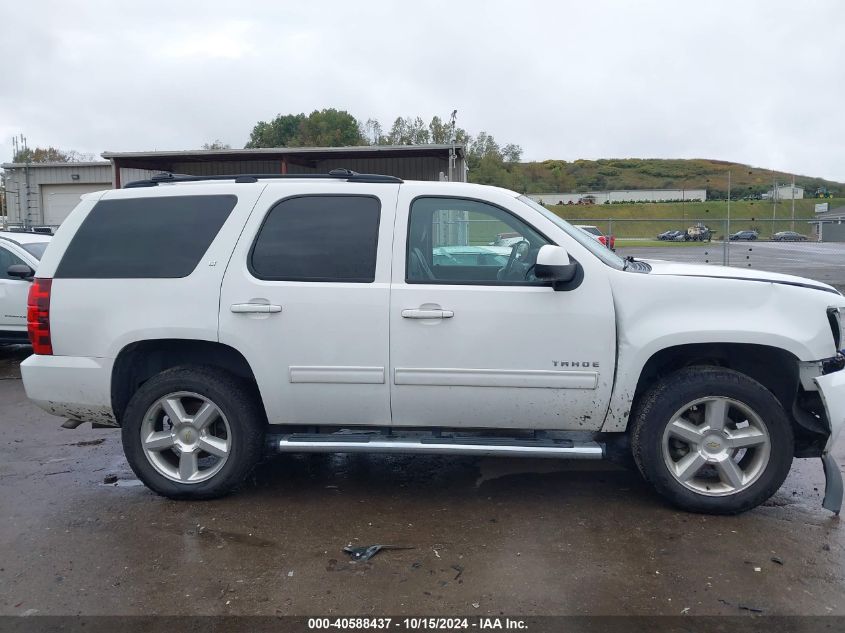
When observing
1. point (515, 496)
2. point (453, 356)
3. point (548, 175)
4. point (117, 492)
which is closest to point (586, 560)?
point (515, 496)

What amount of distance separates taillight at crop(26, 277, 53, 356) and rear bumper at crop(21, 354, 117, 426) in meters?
0.07

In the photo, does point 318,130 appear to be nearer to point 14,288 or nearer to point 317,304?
point 14,288

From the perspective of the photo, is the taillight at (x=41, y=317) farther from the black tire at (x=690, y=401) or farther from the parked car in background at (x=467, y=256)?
the black tire at (x=690, y=401)

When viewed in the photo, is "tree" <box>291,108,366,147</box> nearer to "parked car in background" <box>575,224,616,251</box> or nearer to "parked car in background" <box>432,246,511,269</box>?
"parked car in background" <box>575,224,616,251</box>

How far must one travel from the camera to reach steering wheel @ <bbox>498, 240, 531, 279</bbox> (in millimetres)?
4488

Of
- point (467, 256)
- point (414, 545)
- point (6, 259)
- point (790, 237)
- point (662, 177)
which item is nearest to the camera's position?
point (414, 545)

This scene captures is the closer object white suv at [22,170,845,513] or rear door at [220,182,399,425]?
white suv at [22,170,845,513]

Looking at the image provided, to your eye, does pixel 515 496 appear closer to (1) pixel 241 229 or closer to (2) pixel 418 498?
(2) pixel 418 498

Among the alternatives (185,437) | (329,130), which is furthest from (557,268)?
(329,130)

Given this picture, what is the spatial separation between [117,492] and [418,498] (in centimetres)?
200

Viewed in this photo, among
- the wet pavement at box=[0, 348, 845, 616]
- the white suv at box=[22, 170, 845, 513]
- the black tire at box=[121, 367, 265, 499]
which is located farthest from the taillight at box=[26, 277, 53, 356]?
the wet pavement at box=[0, 348, 845, 616]

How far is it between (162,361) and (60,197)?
2890 centimetres

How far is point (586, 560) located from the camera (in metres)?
3.89

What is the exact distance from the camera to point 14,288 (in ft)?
30.6
